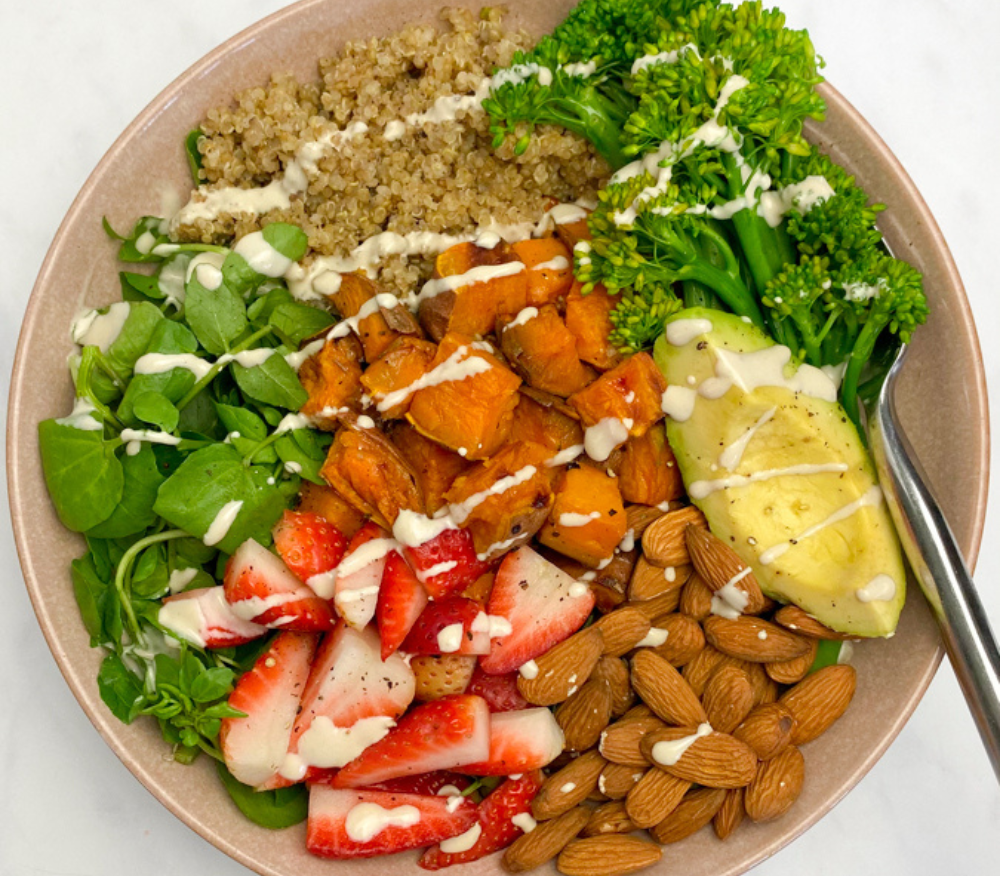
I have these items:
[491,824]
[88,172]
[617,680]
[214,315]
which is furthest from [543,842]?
[88,172]

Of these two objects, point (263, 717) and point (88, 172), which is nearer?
point (263, 717)

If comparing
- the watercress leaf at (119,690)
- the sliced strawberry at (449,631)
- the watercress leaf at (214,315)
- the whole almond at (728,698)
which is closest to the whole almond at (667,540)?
the whole almond at (728,698)

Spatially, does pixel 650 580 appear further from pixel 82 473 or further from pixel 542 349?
pixel 82 473

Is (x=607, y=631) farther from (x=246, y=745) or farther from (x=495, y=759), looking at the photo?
(x=246, y=745)

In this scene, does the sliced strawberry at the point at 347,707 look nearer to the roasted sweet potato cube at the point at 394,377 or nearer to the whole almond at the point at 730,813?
the roasted sweet potato cube at the point at 394,377

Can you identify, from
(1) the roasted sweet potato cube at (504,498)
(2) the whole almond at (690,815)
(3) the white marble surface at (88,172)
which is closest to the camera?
(1) the roasted sweet potato cube at (504,498)
